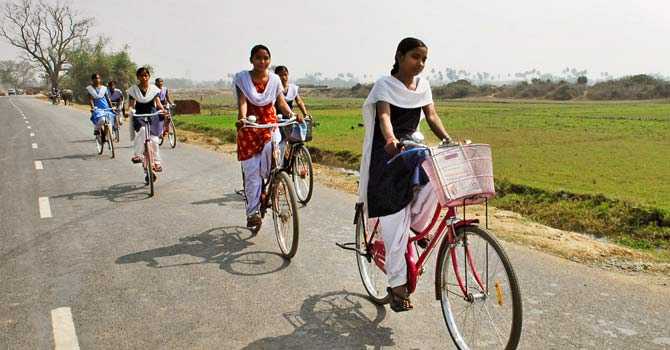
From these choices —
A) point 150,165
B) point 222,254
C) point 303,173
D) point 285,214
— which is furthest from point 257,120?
point 150,165

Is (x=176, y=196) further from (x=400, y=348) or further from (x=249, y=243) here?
(x=400, y=348)

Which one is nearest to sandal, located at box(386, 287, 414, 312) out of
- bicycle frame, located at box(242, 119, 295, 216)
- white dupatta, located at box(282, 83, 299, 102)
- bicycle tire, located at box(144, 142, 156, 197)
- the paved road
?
the paved road

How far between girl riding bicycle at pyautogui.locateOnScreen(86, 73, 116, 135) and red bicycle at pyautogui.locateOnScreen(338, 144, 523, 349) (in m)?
13.1

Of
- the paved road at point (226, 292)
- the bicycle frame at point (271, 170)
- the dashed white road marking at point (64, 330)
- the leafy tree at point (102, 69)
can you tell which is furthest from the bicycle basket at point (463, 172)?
the leafy tree at point (102, 69)

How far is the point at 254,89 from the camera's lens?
6.23 m

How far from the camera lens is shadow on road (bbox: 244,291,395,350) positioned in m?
3.85

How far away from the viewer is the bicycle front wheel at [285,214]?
559 centimetres

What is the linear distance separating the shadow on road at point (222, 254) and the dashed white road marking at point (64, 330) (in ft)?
4.05

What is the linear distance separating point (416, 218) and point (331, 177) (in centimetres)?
773

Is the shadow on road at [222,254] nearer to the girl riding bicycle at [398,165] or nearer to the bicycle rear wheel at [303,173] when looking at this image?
the girl riding bicycle at [398,165]

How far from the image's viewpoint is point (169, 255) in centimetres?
594

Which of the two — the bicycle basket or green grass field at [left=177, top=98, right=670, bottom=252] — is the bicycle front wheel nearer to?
the bicycle basket

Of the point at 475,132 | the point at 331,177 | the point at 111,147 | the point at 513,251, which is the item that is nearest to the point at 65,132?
the point at 111,147

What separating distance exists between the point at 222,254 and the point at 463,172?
3479mm
